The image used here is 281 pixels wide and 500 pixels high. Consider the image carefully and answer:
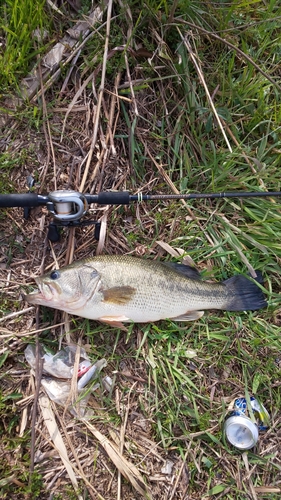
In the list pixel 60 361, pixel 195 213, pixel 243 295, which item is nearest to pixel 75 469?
pixel 60 361

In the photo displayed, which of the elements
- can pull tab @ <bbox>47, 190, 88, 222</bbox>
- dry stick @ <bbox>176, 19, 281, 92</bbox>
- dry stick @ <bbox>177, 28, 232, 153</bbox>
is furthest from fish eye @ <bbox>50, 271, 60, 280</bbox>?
dry stick @ <bbox>176, 19, 281, 92</bbox>

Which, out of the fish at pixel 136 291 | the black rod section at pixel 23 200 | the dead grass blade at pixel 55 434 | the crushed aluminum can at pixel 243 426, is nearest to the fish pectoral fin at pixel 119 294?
the fish at pixel 136 291

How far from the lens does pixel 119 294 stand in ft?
9.78

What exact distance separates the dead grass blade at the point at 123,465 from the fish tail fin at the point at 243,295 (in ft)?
5.07

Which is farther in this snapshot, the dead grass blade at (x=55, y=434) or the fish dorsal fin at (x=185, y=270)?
the fish dorsal fin at (x=185, y=270)

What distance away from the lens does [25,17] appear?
10.1ft

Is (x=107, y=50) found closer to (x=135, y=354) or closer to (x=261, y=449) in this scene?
(x=135, y=354)

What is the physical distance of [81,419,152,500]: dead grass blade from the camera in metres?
2.97

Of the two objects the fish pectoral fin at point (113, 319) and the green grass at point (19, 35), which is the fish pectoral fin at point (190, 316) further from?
the green grass at point (19, 35)

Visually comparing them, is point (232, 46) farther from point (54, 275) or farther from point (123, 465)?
point (123, 465)

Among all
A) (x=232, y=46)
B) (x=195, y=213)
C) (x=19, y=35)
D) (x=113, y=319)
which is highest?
(x=19, y=35)

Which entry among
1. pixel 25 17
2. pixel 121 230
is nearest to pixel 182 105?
pixel 121 230

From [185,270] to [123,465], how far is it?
1.71m

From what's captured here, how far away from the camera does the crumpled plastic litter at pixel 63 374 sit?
307 cm
